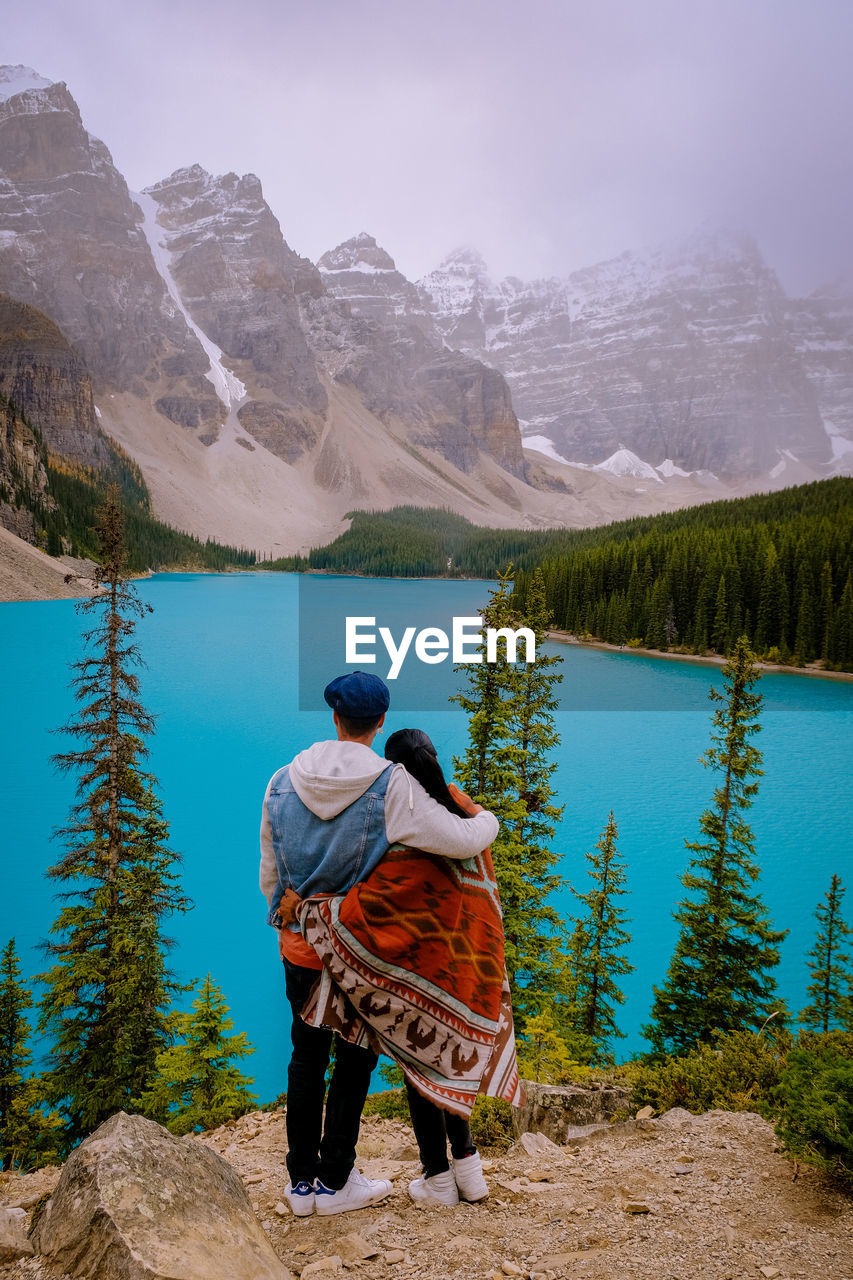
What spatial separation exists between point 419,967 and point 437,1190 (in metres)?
1.40

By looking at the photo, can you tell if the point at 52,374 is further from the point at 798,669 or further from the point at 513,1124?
the point at 513,1124

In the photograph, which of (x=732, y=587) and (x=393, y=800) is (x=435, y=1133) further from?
(x=732, y=587)

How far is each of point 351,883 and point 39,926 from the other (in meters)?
15.5

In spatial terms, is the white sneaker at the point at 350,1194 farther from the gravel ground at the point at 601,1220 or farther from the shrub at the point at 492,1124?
the shrub at the point at 492,1124

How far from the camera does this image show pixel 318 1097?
3.44 m

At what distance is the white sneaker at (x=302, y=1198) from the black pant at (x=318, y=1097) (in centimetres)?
3

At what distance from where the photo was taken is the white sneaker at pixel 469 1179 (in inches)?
138

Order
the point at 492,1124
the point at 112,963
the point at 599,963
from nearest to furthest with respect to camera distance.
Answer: the point at 492,1124 < the point at 112,963 < the point at 599,963

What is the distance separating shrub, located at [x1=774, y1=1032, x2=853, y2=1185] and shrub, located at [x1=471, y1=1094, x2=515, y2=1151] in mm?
1766

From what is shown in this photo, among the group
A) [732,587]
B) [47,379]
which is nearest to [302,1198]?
[732,587]

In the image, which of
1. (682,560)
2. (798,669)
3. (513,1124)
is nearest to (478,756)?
(513,1124)

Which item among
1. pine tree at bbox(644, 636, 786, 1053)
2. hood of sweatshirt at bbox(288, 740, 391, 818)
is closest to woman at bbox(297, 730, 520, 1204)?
hood of sweatshirt at bbox(288, 740, 391, 818)

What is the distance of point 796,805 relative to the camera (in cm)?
2419

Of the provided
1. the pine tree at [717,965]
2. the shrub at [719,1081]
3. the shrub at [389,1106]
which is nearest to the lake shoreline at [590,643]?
the pine tree at [717,965]
